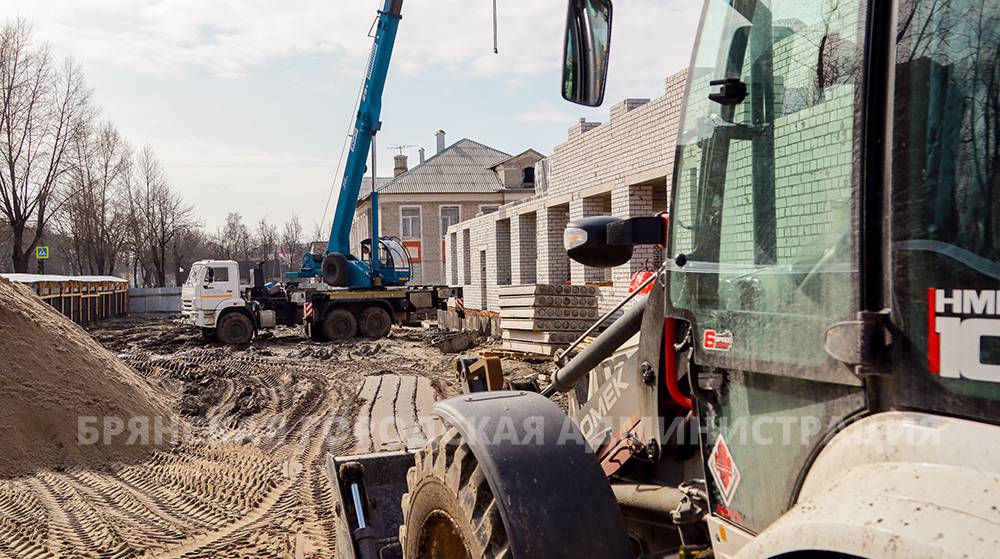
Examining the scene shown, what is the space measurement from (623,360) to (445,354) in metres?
18.0

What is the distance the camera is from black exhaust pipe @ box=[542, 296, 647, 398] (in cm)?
350

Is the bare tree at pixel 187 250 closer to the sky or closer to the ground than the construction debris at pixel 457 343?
closer to the sky

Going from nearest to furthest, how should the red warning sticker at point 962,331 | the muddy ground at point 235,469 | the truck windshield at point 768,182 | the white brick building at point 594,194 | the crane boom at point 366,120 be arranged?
the red warning sticker at point 962,331 < the truck windshield at point 768,182 < the muddy ground at point 235,469 < the white brick building at point 594,194 < the crane boom at point 366,120

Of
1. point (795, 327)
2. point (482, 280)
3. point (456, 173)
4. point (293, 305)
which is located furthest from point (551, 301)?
point (456, 173)

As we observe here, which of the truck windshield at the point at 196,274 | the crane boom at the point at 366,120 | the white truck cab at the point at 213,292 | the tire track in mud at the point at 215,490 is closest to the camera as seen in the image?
the tire track in mud at the point at 215,490

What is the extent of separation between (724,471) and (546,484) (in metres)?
0.56

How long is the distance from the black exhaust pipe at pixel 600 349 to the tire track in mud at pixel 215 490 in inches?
124

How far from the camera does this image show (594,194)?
53.4 ft

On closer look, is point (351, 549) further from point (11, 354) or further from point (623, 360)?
point (11, 354)

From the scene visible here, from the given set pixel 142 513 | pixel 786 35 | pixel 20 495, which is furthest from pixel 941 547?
pixel 20 495

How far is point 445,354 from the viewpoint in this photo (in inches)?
847

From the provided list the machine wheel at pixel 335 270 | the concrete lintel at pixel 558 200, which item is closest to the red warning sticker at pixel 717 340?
the concrete lintel at pixel 558 200

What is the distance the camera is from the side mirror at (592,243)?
269 cm

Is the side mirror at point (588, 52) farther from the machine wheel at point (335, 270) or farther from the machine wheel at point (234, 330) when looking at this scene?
the machine wheel at point (335, 270)
